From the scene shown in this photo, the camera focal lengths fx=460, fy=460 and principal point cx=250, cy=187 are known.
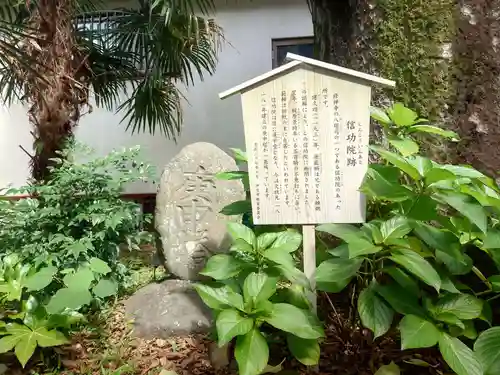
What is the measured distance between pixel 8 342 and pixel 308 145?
1.38 metres

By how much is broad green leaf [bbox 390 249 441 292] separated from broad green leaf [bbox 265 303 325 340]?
308mm

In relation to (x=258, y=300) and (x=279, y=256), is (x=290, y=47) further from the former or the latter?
(x=258, y=300)

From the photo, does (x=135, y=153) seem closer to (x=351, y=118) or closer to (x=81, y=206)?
(x=81, y=206)

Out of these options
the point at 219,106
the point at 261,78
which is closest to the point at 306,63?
the point at 261,78

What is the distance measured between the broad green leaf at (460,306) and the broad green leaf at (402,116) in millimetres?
555

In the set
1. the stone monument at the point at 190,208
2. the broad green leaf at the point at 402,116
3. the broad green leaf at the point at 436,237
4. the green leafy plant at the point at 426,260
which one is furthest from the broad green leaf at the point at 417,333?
the stone monument at the point at 190,208

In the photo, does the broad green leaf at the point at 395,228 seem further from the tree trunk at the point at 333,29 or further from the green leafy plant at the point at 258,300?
the tree trunk at the point at 333,29

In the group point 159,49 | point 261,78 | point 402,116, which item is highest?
point 159,49

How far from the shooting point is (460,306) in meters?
1.28

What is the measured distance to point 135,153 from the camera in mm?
2354

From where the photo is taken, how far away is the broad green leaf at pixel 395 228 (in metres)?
1.27

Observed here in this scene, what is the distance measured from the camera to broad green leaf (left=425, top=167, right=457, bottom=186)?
4.07ft

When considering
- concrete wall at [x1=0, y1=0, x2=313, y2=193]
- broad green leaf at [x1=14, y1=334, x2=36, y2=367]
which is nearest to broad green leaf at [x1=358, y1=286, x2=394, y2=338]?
broad green leaf at [x1=14, y1=334, x2=36, y2=367]

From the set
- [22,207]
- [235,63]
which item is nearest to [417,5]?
[22,207]
